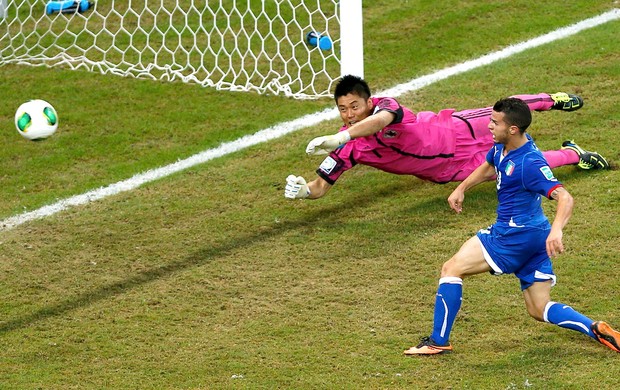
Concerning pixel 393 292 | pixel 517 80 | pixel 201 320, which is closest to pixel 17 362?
pixel 201 320

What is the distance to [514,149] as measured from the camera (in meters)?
6.77

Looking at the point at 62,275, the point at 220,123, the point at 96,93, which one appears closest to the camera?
the point at 62,275

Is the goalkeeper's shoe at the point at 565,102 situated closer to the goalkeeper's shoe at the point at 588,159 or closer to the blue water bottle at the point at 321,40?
the goalkeeper's shoe at the point at 588,159

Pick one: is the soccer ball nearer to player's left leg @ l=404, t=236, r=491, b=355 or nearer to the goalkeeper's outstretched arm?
the goalkeeper's outstretched arm

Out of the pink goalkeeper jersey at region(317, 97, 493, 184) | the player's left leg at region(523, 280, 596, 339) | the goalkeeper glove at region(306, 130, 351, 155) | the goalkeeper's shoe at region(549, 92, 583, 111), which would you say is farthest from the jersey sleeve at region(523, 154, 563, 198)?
the goalkeeper's shoe at region(549, 92, 583, 111)

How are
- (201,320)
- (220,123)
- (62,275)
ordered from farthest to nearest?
(220,123) → (62,275) → (201,320)

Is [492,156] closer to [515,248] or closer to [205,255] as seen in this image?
[515,248]

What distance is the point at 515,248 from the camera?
6715 mm

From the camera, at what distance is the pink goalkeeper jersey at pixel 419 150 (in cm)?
897

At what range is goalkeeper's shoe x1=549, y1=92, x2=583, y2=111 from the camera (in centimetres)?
942

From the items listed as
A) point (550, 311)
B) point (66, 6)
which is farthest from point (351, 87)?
point (66, 6)

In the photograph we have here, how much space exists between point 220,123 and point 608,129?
3.67 m

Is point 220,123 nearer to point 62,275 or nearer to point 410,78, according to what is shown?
point 410,78

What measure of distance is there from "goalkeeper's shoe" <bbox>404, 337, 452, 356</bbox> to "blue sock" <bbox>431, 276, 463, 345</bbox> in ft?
0.12
